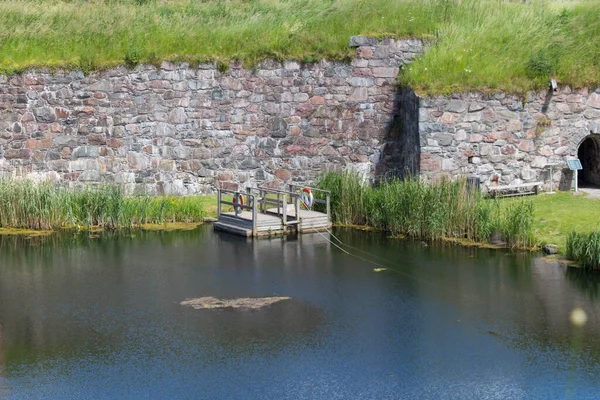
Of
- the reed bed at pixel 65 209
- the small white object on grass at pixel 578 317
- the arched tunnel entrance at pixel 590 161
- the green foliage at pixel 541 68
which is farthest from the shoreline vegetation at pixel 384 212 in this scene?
the small white object on grass at pixel 578 317

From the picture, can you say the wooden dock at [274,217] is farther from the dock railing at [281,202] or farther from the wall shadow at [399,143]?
the wall shadow at [399,143]

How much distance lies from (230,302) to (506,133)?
9271 millimetres

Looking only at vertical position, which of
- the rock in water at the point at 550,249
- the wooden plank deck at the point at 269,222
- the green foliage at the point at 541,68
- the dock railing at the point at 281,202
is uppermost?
the green foliage at the point at 541,68

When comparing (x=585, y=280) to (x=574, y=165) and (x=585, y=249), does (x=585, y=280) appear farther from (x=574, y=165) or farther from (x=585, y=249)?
(x=574, y=165)

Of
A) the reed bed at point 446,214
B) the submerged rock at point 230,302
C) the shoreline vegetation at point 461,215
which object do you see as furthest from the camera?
the reed bed at point 446,214

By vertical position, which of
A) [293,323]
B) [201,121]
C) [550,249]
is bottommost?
[293,323]

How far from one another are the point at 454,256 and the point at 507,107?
515cm

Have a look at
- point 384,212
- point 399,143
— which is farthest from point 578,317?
point 399,143

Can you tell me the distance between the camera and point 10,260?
17422 millimetres

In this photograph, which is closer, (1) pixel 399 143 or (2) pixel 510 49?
(2) pixel 510 49

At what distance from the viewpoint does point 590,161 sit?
22547 mm

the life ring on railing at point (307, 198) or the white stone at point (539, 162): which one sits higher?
the white stone at point (539, 162)

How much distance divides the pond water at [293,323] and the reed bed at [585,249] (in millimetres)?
359

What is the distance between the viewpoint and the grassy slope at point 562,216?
17.8m
